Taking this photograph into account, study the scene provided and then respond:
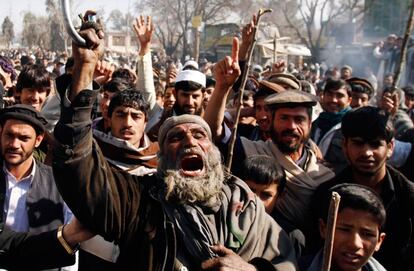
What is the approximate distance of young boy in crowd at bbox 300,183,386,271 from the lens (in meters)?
2.42

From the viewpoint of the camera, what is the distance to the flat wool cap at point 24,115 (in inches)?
119

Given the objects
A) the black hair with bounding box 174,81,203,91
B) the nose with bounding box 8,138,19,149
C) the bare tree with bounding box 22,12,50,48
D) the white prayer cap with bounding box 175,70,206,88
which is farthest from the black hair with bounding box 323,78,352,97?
the bare tree with bounding box 22,12,50,48

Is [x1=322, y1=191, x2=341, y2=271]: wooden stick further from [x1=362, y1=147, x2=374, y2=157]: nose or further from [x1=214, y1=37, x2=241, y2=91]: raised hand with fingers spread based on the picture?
[x1=214, y1=37, x2=241, y2=91]: raised hand with fingers spread

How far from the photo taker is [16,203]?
114 inches

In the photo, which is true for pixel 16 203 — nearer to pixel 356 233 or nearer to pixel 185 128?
pixel 185 128

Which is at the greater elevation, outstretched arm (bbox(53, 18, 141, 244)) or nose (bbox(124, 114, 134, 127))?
outstretched arm (bbox(53, 18, 141, 244))

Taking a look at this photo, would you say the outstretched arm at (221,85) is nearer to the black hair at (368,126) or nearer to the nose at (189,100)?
the black hair at (368,126)

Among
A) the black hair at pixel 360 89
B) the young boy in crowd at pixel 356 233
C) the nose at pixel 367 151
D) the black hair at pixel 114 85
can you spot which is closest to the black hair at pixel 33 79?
the black hair at pixel 114 85

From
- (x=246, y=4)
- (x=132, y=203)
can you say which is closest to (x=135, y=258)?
(x=132, y=203)

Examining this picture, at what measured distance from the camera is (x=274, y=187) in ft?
9.48

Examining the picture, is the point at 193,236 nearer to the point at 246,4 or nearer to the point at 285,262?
the point at 285,262

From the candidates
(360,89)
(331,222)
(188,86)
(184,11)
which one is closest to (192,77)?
(188,86)

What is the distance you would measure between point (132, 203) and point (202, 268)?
37 cm

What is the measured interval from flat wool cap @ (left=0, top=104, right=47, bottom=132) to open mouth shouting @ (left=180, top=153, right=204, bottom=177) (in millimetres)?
966
